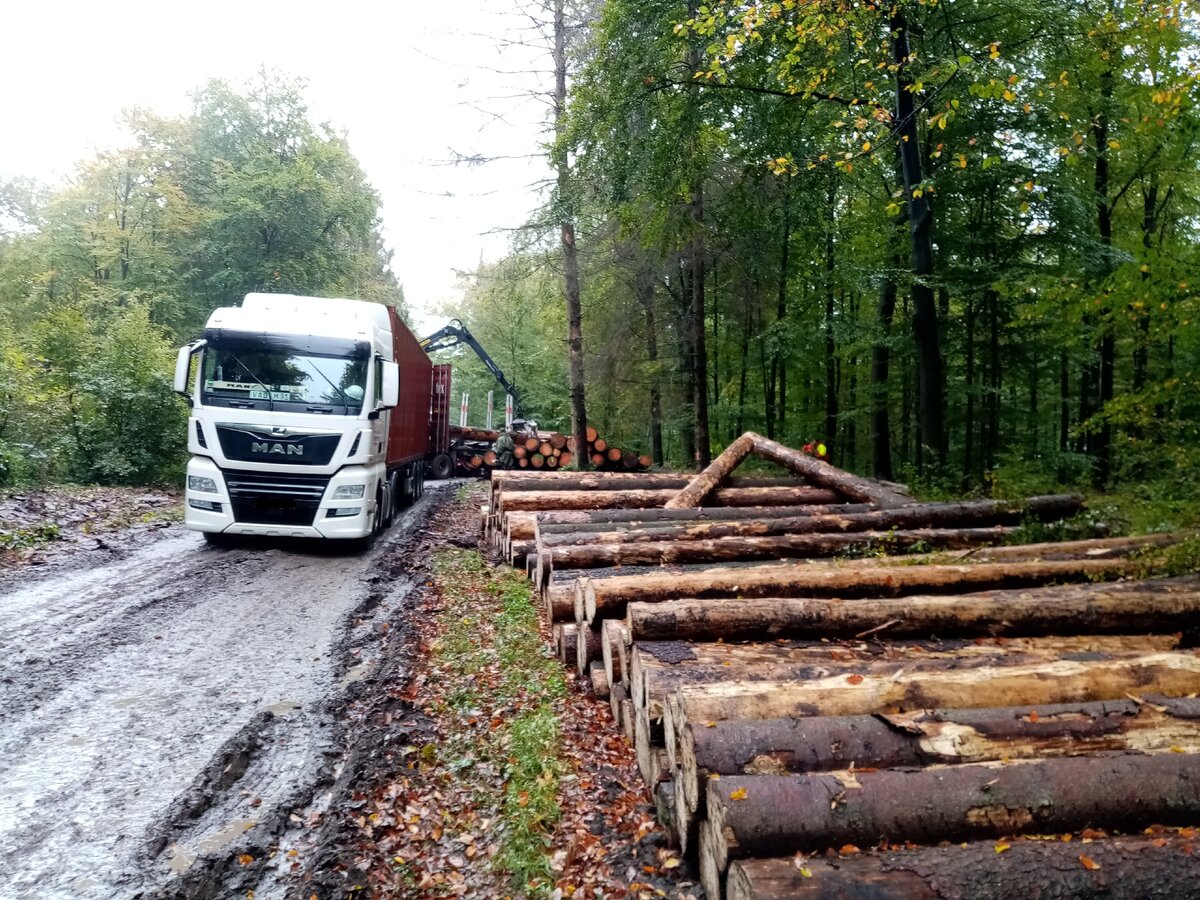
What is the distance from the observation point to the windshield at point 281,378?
998 cm

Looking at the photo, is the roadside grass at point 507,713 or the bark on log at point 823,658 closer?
the roadside grass at point 507,713

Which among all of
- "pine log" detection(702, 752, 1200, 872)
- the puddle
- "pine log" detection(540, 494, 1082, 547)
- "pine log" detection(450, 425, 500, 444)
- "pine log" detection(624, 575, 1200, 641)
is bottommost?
the puddle

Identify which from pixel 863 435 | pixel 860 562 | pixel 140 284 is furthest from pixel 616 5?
pixel 140 284

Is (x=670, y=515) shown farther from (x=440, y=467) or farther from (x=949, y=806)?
(x=440, y=467)

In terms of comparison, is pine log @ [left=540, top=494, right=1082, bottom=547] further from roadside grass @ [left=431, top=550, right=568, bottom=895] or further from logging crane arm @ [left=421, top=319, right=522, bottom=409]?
logging crane arm @ [left=421, top=319, right=522, bottom=409]

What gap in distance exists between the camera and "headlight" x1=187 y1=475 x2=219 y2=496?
31.9 feet

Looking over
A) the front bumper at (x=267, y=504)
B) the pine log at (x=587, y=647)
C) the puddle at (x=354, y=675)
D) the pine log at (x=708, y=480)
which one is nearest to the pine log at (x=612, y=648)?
the pine log at (x=587, y=647)

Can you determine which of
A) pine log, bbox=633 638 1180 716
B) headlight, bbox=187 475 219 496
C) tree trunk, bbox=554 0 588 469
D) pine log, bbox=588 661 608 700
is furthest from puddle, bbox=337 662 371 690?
tree trunk, bbox=554 0 588 469

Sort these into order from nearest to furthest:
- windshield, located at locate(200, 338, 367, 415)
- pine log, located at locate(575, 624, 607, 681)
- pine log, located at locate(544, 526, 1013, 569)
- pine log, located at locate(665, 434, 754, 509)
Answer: pine log, located at locate(575, 624, 607, 681) < pine log, located at locate(544, 526, 1013, 569) < pine log, located at locate(665, 434, 754, 509) < windshield, located at locate(200, 338, 367, 415)

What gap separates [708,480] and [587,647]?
184 inches

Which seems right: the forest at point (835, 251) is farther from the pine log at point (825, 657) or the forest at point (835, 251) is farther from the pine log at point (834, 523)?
A: the pine log at point (825, 657)

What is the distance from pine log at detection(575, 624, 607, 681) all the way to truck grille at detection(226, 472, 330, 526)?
559 cm

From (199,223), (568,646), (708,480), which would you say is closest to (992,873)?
(568,646)

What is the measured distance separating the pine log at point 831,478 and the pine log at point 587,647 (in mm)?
4859
